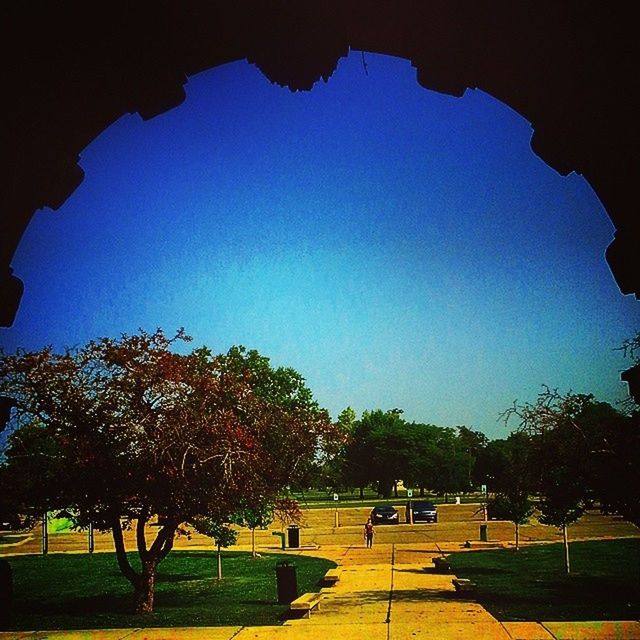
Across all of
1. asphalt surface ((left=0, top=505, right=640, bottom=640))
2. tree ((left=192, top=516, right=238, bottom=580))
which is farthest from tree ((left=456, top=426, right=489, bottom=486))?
tree ((left=192, top=516, right=238, bottom=580))

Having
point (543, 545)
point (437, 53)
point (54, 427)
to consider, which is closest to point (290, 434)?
point (54, 427)

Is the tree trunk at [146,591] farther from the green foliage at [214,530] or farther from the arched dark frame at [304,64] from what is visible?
the arched dark frame at [304,64]

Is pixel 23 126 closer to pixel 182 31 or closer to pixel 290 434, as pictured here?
pixel 182 31

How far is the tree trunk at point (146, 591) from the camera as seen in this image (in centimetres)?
1477

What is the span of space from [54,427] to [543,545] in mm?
19988

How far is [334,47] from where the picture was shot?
3168 mm

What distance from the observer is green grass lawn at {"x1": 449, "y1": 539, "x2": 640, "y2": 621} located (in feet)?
40.8

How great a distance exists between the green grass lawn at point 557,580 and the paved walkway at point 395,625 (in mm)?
828

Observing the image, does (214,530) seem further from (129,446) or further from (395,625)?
(395,625)

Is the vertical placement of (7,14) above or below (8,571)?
above

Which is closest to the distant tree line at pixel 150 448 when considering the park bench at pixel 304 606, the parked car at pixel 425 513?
the park bench at pixel 304 606

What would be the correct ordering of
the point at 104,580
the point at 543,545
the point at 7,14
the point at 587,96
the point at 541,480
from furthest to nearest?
the point at 543,545
the point at 104,580
the point at 541,480
the point at 587,96
the point at 7,14

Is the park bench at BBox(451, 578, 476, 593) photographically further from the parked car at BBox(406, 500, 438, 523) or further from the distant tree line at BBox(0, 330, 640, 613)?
the parked car at BBox(406, 500, 438, 523)

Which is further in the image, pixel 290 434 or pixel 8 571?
pixel 290 434
